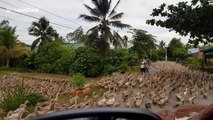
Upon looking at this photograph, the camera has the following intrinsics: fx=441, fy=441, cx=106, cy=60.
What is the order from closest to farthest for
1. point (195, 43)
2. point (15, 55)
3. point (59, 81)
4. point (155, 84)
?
point (155, 84) → point (195, 43) → point (59, 81) → point (15, 55)

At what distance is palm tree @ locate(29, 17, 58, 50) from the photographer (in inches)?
2512

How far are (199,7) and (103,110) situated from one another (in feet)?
84.7

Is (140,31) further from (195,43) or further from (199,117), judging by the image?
(199,117)

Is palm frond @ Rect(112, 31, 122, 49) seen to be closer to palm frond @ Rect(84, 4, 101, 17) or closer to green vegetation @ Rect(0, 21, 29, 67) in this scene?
palm frond @ Rect(84, 4, 101, 17)

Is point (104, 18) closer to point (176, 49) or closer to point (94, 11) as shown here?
point (94, 11)

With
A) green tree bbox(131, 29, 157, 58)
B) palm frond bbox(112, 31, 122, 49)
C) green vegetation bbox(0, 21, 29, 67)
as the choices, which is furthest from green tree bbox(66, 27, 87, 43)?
palm frond bbox(112, 31, 122, 49)

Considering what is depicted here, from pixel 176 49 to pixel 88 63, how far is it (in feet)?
153

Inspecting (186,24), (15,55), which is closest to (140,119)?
(186,24)

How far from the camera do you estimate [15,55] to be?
5550cm

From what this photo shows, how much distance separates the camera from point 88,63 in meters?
46.1

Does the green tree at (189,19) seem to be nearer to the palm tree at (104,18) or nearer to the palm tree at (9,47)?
the palm tree at (104,18)

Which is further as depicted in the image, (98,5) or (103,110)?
(98,5)

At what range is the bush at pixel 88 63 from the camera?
4603 cm

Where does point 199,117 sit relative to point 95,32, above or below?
below
